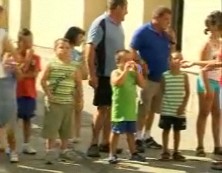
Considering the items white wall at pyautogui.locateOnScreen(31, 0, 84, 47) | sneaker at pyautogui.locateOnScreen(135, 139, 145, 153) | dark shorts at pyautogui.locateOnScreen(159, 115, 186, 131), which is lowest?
sneaker at pyautogui.locateOnScreen(135, 139, 145, 153)

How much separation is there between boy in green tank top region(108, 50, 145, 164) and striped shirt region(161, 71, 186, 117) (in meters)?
0.45

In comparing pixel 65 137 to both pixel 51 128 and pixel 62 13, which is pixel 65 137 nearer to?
pixel 51 128

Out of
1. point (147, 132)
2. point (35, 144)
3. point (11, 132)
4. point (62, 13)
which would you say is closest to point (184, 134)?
point (147, 132)

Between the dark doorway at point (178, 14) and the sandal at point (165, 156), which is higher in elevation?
the dark doorway at point (178, 14)

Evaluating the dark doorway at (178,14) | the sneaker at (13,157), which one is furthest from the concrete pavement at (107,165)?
the dark doorway at (178,14)

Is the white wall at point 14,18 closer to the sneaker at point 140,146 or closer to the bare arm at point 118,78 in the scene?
the sneaker at point 140,146

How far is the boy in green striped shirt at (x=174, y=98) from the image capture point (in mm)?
8719

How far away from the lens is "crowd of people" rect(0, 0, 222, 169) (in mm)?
8273

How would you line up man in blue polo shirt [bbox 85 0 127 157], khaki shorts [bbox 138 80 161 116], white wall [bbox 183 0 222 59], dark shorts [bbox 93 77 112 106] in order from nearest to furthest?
man in blue polo shirt [bbox 85 0 127 157] → dark shorts [bbox 93 77 112 106] → khaki shorts [bbox 138 80 161 116] → white wall [bbox 183 0 222 59]

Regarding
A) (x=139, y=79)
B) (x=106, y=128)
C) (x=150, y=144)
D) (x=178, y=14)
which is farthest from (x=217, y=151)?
(x=178, y=14)

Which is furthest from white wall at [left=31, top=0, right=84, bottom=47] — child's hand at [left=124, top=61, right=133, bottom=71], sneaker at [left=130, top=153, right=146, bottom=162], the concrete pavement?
child's hand at [left=124, top=61, right=133, bottom=71]

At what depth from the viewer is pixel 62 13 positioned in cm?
1772

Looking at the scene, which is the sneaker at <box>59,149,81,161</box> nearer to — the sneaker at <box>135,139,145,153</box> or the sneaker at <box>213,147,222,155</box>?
the sneaker at <box>135,139,145,153</box>

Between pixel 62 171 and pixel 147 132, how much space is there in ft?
5.52
